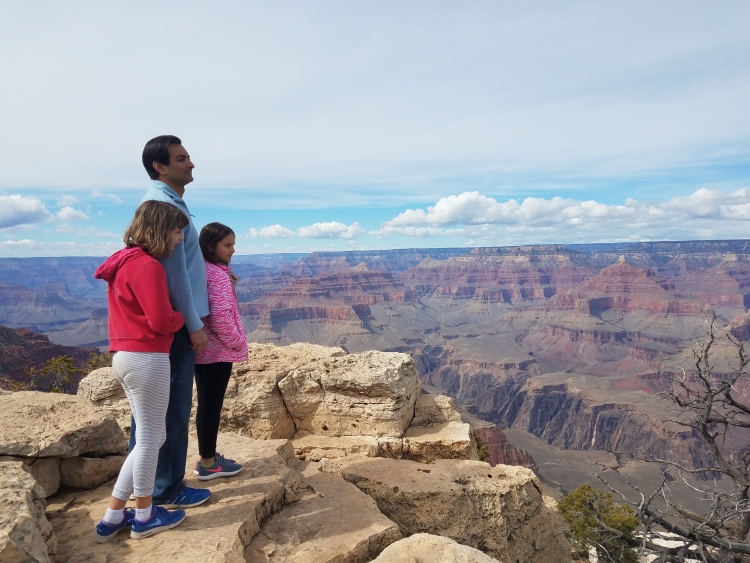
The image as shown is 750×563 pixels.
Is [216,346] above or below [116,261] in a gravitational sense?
below

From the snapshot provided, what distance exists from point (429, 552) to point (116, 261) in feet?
10.0

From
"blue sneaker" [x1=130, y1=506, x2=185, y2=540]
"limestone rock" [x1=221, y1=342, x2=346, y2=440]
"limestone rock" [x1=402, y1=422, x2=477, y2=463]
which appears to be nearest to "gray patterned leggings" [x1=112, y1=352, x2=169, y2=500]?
"blue sneaker" [x1=130, y1=506, x2=185, y2=540]

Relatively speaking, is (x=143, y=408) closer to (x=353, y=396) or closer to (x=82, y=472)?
(x=82, y=472)

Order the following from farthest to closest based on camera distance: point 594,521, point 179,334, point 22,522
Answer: point 594,521 → point 179,334 → point 22,522

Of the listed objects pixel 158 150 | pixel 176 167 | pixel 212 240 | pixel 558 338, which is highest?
pixel 158 150

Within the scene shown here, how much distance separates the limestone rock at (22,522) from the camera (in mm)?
2342

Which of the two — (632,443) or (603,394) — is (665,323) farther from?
(632,443)

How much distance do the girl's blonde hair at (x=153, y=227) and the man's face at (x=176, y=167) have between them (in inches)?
17.4

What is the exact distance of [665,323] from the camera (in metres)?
146

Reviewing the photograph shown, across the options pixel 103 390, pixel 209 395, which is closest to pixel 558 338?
pixel 103 390

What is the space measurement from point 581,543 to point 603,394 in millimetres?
91671

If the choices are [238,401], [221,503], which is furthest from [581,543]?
[221,503]

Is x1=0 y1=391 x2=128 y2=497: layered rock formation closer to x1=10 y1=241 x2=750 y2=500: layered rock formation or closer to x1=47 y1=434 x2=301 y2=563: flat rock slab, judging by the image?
x1=47 y1=434 x2=301 y2=563: flat rock slab

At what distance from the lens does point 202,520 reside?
335 cm
